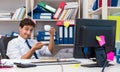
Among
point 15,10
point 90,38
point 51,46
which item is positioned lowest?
point 51,46

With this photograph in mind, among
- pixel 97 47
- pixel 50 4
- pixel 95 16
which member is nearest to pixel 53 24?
pixel 50 4

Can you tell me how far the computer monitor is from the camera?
180cm

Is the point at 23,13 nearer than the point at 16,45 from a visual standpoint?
No

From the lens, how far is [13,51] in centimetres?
269

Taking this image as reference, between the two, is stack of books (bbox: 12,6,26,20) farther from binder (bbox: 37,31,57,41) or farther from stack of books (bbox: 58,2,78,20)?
stack of books (bbox: 58,2,78,20)

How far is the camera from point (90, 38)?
5.95 ft

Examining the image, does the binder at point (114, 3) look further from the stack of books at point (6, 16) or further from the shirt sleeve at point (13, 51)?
the stack of books at point (6, 16)

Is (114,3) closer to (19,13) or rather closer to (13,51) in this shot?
(13,51)

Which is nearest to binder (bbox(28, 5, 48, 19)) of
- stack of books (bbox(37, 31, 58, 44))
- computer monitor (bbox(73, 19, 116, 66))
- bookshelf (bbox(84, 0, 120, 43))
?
stack of books (bbox(37, 31, 58, 44))

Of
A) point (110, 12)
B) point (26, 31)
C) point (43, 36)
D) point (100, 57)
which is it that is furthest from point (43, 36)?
point (100, 57)

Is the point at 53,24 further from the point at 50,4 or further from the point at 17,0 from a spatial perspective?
the point at 17,0

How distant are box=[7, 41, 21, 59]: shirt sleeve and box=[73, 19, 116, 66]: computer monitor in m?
1.02

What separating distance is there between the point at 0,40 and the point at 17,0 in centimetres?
142

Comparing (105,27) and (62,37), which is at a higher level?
(105,27)
